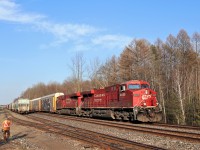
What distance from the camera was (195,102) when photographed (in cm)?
3209

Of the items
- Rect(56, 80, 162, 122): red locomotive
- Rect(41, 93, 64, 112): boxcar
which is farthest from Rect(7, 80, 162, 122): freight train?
Rect(41, 93, 64, 112): boxcar

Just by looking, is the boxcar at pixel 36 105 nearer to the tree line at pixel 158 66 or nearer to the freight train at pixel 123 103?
the tree line at pixel 158 66

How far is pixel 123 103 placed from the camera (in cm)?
2520

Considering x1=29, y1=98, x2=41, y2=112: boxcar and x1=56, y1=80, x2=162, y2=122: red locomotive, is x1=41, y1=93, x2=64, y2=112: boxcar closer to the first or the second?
x1=29, y1=98, x2=41, y2=112: boxcar

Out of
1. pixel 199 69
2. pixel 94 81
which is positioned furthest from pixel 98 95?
pixel 94 81

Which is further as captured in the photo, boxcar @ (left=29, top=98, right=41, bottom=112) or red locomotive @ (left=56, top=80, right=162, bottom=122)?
boxcar @ (left=29, top=98, right=41, bottom=112)

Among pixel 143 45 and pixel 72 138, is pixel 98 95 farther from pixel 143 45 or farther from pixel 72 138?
pixel 143 45

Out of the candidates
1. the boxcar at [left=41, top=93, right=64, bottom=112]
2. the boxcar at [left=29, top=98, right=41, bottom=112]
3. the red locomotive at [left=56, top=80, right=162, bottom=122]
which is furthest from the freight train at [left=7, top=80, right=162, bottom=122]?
the boxcar at [left=29, top=98, right=41, bottom=112]

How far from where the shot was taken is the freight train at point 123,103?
76.3ft

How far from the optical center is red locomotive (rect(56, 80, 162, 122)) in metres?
23.2

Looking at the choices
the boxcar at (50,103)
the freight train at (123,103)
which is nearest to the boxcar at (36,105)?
the boxcar at (50,103)

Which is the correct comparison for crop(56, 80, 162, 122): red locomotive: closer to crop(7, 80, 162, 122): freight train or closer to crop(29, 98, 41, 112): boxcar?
crop(7, 80, 162, 122): freight train

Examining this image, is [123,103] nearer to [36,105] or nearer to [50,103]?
[50,103]

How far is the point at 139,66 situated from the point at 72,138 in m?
43.1
